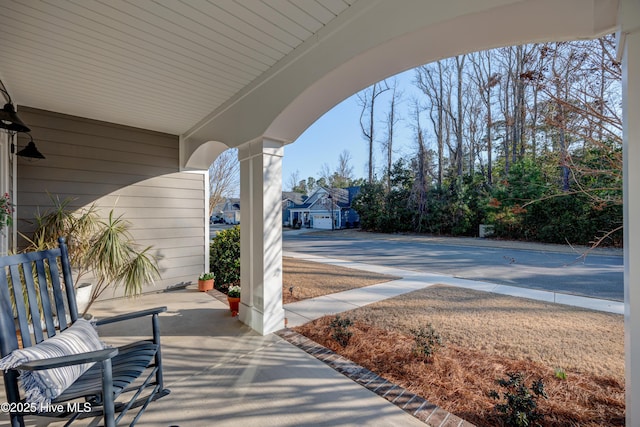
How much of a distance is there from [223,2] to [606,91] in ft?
8.83

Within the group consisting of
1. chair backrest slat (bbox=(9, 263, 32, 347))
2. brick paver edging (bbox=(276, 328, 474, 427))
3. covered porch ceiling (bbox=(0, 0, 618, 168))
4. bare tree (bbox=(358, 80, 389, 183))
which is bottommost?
brick paver edging (bbox=(276, 328, 474, 427))

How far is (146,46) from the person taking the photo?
2436 mm

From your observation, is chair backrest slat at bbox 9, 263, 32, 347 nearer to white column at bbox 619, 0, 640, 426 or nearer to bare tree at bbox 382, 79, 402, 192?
white column at bbox 619, 0, 640, 426

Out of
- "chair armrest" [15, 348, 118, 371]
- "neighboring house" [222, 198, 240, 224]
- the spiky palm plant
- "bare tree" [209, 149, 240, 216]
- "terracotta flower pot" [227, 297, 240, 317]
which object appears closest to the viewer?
"chair armrest" [15, 348, 118, 371]

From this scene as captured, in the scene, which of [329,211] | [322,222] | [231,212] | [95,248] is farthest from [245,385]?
[231,212]

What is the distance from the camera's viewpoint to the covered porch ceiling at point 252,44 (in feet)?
5.21

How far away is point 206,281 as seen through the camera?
4773mm

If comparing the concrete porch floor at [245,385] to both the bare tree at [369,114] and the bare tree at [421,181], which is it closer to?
the bare tree at [421,181]

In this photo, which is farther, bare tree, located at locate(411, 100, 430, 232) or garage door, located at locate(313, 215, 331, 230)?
garage door, located at locate(313, 215, 331, 230)

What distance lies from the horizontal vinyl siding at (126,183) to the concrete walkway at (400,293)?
2256 millimetres

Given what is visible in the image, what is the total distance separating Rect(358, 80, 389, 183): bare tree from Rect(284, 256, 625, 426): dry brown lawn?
16.2 m

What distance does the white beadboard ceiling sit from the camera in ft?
6.59

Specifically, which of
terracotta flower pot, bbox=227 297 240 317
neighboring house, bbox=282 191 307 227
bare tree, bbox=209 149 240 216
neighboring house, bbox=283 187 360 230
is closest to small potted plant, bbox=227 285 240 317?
terracotta flower pot, bbox=227 297 240 317

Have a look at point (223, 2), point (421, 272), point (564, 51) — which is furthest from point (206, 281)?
point (564, 51)
